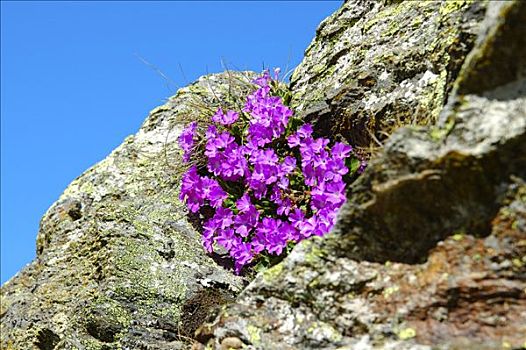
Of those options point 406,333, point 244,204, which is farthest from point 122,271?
point 406,333

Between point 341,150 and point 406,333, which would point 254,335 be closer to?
point 406,333

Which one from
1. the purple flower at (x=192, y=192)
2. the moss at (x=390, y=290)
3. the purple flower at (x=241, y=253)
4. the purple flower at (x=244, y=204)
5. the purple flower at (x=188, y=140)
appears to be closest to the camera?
the moss at (x=390, y=290)

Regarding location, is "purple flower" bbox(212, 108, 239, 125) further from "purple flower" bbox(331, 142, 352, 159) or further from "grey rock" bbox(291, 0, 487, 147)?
"purple flower" bbox(331, 142, 352, 159)

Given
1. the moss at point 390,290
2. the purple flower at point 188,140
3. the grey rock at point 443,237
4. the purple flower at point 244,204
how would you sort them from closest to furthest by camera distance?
the grey rock at point 443,237 < the moss at point 390,290 < the purple flower at point 244,204 < the purple flower at point 188,140

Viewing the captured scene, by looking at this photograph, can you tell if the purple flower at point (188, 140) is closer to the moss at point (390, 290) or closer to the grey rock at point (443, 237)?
the grey rock at point (443, 237)

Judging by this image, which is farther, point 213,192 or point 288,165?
point 213,192

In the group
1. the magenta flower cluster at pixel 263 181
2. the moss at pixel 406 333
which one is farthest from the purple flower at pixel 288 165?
the moss at pixel 406 333

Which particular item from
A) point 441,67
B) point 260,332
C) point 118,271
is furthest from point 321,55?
point 260,332

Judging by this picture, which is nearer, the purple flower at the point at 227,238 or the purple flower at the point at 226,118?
the purple flower at the point at 227,238

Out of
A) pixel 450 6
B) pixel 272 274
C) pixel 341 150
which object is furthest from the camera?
pixel 341 150
